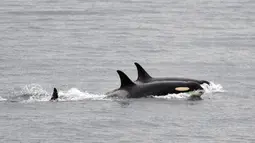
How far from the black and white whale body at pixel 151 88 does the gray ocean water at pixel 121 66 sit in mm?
292

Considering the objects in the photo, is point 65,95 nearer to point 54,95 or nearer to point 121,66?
point 54,95

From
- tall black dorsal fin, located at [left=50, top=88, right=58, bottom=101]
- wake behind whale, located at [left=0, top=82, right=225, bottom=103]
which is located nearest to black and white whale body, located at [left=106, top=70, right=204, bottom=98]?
wake behind whale, located at [left=0, top=82, right=225, bottom=103]

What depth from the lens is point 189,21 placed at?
179ft

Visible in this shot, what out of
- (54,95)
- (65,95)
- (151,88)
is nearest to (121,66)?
(65,95)

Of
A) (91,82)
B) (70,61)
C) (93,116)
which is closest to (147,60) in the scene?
(70,61)

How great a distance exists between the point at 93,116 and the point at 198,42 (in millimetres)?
18637

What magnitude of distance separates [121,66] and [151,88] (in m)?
7.46

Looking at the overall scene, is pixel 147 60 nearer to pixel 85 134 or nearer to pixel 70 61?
pixel 70 61

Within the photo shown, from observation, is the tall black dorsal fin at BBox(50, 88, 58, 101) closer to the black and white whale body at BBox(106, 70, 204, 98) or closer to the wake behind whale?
the wake behind whale

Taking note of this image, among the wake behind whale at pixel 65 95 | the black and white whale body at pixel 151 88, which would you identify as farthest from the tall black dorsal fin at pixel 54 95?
the black and white whale body at pixel 151 88

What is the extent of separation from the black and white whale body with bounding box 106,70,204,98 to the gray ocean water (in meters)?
0.29

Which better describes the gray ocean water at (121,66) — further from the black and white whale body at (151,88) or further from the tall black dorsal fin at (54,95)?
the tall black dorsal fin at (54,95)

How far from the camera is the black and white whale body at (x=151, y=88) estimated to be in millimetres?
30625

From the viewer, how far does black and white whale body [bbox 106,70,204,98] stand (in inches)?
1206
